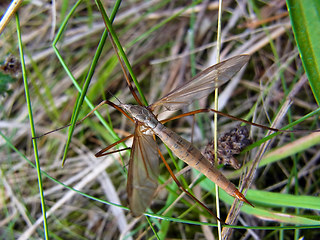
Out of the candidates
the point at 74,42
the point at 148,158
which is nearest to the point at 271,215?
the point at 148,158

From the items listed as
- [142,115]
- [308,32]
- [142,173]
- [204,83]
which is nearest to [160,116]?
[142,115]

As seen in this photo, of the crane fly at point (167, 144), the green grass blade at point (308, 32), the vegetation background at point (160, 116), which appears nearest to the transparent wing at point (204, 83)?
the crane fly at point (167, 144)

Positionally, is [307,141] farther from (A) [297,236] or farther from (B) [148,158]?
(B) [148,158]

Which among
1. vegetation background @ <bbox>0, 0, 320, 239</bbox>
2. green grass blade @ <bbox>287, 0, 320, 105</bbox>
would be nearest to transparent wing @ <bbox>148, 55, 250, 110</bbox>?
vegetation background @ <bbox>0, 0, 320, 239</bbox>

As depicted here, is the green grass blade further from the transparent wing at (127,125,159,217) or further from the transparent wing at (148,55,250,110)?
the transparent wing at (127,125,159,217)

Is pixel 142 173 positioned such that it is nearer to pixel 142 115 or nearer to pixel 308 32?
pixel 142 115

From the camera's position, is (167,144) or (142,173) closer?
(142,173)
